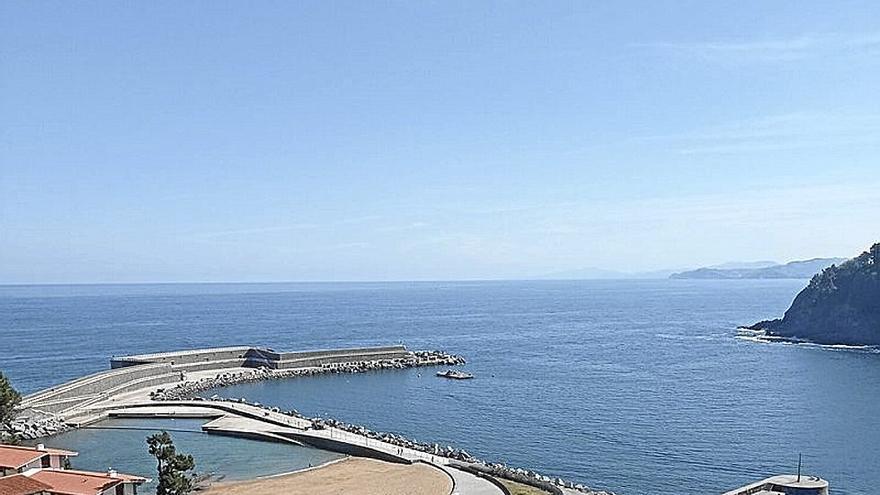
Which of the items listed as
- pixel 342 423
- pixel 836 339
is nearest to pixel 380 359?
pixel 342 423

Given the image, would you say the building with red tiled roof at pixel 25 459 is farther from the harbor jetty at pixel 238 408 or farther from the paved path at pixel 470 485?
the harbor jetty at pixel 238 408

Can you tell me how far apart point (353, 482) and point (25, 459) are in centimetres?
1628

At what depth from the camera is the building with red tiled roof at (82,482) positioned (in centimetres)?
2961

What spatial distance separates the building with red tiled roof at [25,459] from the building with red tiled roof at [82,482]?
0.44 m

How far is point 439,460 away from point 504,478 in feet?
20.8

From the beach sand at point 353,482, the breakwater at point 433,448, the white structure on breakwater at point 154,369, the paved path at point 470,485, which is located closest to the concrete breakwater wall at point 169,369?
the white structure on breakwater at point 154,369

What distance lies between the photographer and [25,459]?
32000 mm

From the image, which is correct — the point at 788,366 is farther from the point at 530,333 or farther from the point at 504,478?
the point at 504,478

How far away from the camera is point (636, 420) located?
63.0 m

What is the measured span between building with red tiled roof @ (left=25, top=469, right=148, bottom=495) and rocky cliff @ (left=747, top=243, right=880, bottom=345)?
382 ft

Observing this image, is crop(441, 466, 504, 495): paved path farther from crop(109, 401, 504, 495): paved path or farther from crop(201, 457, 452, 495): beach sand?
crop(201, 457, 452, 495): beach sand

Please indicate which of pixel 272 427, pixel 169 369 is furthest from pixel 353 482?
pixel 169 369

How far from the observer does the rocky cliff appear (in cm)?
12394

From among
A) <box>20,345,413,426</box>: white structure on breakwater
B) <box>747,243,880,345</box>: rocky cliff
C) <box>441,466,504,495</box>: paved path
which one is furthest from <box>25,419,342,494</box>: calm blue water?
<box>747,243,880,345</box>: rocky cliff
